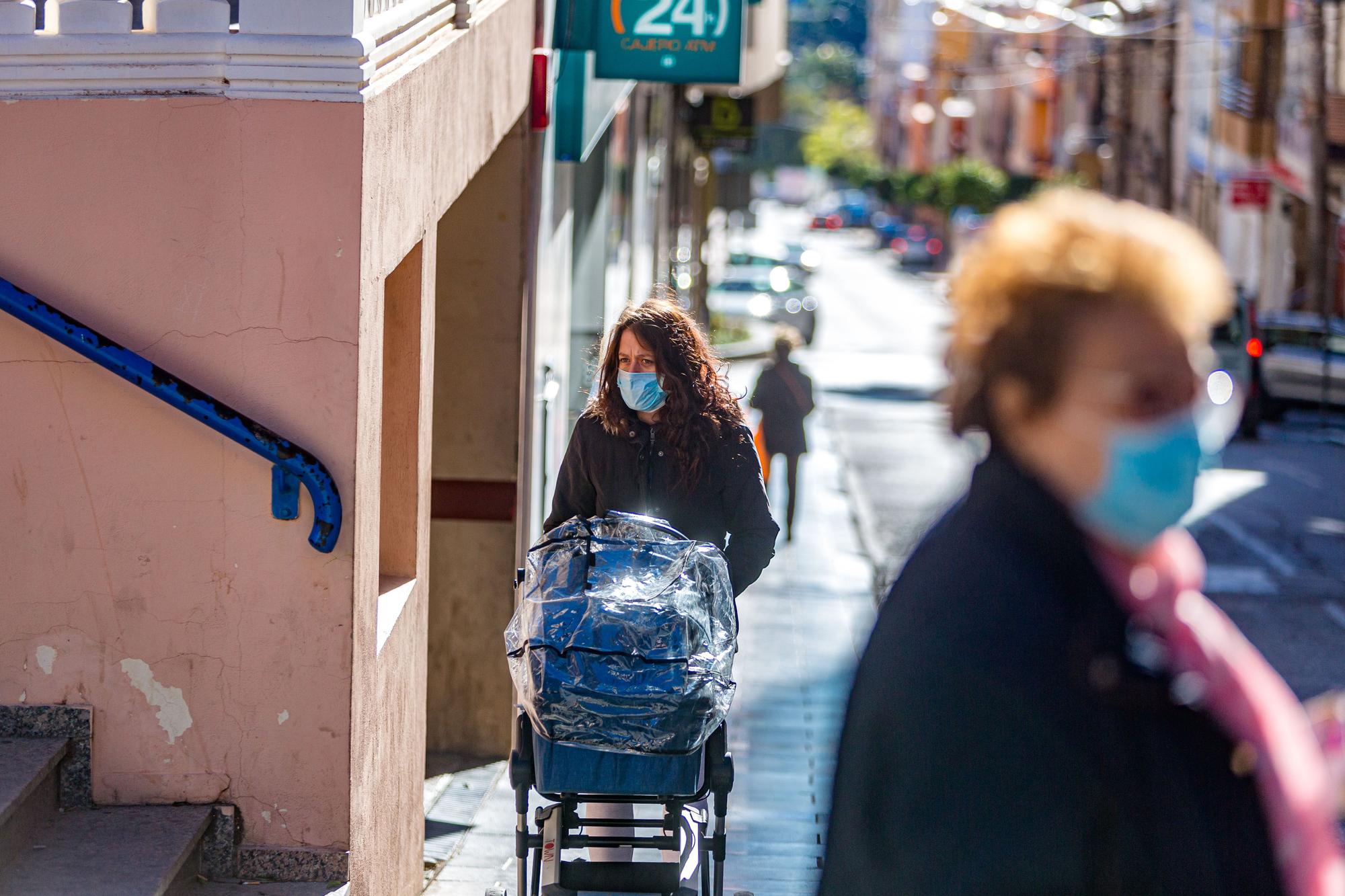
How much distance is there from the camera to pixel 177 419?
13.5 feet

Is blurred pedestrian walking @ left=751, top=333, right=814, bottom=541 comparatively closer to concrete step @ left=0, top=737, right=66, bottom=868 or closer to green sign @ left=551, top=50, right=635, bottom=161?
green sign @ left=551, top=50, right=635, bottom=161

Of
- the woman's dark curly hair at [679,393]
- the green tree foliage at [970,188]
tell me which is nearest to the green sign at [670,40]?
the woman's dark curly hair at [679,393]

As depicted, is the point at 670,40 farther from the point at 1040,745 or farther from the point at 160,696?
the point at 1040,745

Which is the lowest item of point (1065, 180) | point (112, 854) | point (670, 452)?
point (112, 854)

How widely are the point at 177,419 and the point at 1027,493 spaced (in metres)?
2.65

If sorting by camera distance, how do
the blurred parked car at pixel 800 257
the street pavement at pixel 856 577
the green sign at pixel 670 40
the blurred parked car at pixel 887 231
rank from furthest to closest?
the blurred parked car at pixel 887 231, the blurred parked car at pixel 800 257, the green sign at pixel 670 40, the street pavement at pixel 856 577

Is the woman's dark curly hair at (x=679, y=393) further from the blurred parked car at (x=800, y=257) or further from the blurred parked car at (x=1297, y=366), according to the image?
the blurred parked car at (x=800, y=257)

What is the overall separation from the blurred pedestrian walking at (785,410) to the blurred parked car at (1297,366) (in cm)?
1087

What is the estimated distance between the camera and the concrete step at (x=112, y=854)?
3760mm

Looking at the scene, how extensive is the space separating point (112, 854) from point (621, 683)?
128 centimetres

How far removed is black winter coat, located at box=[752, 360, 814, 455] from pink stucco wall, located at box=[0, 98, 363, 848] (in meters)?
9.84

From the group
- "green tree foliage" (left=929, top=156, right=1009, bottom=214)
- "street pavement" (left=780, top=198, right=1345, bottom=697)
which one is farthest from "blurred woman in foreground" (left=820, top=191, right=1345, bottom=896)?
"green tree foliage" (left=929, top=156, right=1009, bottom=214)

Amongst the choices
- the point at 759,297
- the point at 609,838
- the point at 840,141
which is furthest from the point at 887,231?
the point at 609,838

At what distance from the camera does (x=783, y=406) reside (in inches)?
553
